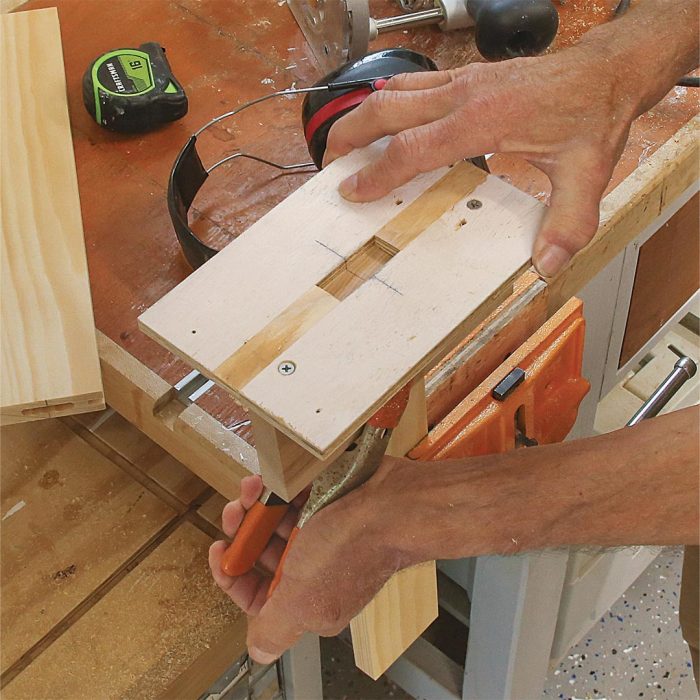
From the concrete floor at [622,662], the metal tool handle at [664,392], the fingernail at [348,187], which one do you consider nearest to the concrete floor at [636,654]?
the concrete floor at [622,662]

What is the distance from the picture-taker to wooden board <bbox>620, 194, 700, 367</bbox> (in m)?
1.17

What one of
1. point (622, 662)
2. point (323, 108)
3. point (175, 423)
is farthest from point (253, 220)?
point (622, 662)

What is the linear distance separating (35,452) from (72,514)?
10cm

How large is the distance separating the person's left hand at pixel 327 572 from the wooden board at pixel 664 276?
562mm

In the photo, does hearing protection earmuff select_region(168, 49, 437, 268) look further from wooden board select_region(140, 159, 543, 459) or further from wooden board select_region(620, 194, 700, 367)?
wooden board select_region(620, 194, 700, 367)

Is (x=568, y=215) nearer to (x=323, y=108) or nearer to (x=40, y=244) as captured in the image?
(x=323, y=108)

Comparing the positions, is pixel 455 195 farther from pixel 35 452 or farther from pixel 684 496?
pixel 35 452

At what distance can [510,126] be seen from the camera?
75 centimetres

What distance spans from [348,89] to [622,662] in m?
1.18

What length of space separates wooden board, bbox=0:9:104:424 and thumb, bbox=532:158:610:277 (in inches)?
17.3

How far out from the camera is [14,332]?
Answer: 0.90 meters

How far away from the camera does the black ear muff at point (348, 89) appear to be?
922mm

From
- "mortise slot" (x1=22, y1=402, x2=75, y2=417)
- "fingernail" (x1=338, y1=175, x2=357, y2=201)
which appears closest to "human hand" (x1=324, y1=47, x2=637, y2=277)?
"fingernail" (x1=338, y1=175, x2=357, y2=201)

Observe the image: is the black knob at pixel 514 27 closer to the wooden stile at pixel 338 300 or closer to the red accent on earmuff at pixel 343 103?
the red accent on earmuff at pixel 343 103
